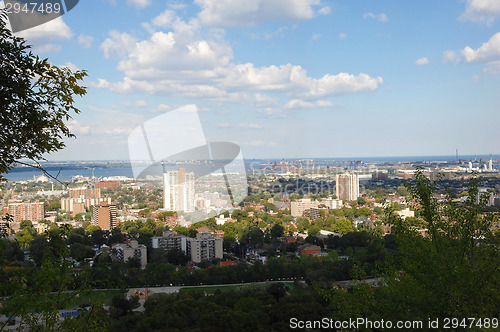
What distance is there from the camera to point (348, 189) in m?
22.0

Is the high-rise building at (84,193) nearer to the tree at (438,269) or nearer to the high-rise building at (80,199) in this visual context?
the high-rise building at (80,199)

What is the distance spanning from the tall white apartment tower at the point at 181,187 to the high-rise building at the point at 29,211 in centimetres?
583

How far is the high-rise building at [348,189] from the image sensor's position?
71.4ft

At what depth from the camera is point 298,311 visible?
525 centimetres

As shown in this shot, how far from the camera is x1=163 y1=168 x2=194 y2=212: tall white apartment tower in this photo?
10156 millimetres

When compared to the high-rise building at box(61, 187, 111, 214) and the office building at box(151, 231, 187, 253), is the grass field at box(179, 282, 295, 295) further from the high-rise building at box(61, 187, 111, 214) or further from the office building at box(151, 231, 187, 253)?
the high-rise building at box(61, 187, 111, 214)

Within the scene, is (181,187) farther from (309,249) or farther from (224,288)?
(309,249)

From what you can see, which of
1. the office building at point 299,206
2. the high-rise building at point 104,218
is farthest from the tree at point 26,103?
the office building at point 299,206

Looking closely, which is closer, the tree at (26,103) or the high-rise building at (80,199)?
the tree at (26,103)

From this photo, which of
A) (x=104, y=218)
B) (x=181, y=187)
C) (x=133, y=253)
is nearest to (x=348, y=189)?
(x=104, y=218)

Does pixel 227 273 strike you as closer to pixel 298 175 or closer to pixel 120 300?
pixel 120 300

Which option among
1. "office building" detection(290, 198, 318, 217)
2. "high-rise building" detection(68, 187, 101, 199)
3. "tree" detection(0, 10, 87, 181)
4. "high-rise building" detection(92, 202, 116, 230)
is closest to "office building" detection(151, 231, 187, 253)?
"high-rise building" detection(92, 202, 116, 230)

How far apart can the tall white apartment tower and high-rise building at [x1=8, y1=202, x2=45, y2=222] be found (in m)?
5.83

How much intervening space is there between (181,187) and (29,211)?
24.9 ft
